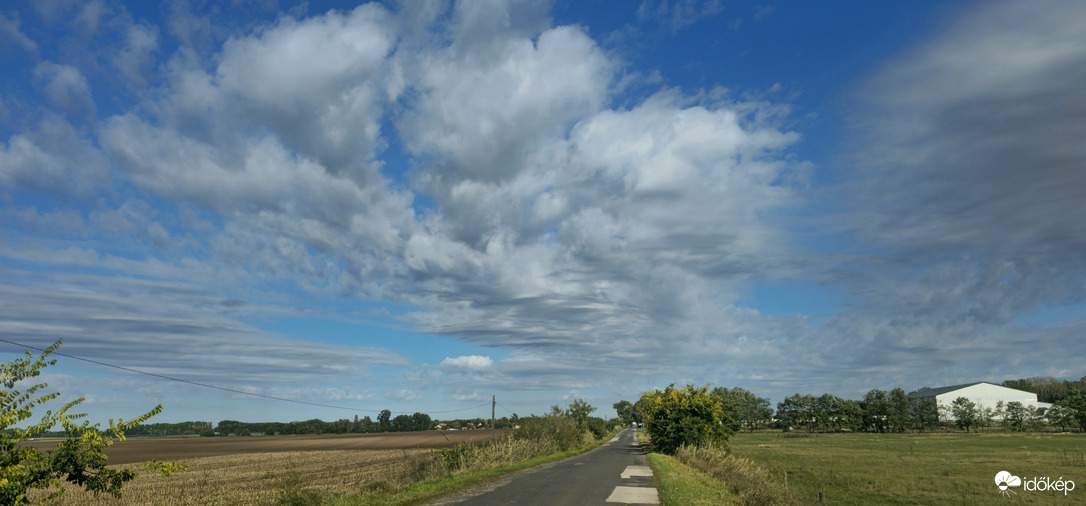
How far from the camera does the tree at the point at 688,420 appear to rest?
145ft

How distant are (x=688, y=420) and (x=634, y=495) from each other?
89.6 feet

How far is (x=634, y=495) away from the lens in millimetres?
18906

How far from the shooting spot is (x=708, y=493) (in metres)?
19.5

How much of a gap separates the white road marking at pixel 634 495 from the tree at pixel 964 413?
450 feet

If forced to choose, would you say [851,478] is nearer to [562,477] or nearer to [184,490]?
[562,477]

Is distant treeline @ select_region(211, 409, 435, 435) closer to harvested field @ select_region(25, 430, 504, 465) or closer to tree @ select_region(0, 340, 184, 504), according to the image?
harvested field @ select_region(25, 430, 504, 465)

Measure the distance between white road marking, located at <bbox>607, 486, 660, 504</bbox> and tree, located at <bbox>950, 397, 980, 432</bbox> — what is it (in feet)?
450

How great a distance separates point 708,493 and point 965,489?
91.2 ft

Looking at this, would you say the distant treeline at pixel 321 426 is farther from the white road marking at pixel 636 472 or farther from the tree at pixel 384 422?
the white road marking at pixel 636 472

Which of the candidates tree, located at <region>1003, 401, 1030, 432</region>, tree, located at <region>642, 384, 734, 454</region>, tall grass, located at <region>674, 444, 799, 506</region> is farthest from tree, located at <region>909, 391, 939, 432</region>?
tall grass, located at <region>674, 444, 799, 506</region>

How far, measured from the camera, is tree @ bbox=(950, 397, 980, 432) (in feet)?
409

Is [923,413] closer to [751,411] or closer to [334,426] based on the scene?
[751,411]

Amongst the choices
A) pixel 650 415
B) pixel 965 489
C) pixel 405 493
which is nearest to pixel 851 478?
pixel 965 489

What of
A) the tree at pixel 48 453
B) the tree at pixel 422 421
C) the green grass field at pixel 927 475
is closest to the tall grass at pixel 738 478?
the green grass field at pixel 927 475
